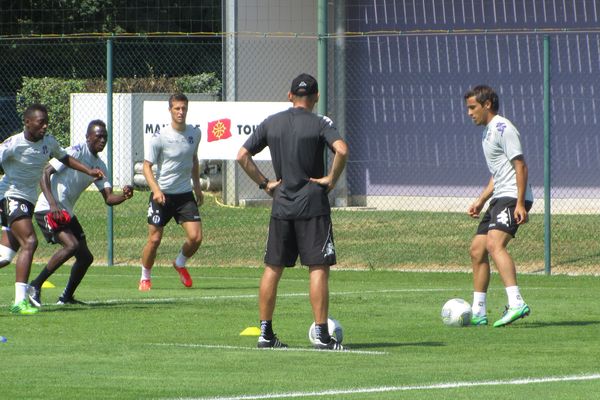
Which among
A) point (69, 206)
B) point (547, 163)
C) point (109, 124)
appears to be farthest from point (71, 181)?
point (547, 163)

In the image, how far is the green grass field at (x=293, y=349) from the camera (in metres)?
9.24

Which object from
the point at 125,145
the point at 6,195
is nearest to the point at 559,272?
the point at 6,195

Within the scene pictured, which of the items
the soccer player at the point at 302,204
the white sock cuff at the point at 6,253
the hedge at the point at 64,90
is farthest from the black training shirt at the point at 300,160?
the hedge at the point at 64,90

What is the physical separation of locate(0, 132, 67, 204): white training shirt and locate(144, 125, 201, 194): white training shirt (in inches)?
105

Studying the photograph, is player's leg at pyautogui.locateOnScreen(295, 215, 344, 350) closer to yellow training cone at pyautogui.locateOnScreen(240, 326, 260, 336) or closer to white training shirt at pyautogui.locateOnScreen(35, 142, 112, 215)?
yellow training cone at pyautogui.locateOnScreen(240, 326, 260, 336)

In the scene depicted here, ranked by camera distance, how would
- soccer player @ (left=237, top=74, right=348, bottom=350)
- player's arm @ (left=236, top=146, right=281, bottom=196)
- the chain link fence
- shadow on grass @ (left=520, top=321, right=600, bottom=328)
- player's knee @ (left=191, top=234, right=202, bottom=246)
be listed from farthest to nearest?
the chain link fence
player's knee @ (left=191, top=234, right=202, bottom=246)
shadow on grass @ (left=520, top=321, right=600, bottom=328)
player's arm @ (left=236, top=146, right=281, bottom=196)
soccer player @ (left=237, top=74, right=348, bottom=350)

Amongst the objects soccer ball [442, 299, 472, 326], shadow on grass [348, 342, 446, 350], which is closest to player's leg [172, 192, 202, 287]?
soccer ball [442, 299, 472, 326]

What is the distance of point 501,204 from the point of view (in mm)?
13109

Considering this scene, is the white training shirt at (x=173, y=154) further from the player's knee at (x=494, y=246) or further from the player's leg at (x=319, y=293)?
the player's leg at (x=319, y=293)

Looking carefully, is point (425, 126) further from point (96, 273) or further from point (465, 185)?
point (96, 273)

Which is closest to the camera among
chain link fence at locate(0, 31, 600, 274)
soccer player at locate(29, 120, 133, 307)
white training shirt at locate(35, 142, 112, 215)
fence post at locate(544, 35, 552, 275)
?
soccer player at locate(29, 120, 133, 307)

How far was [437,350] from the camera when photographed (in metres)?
11.3

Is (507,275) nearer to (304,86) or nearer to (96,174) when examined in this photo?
(304,86)

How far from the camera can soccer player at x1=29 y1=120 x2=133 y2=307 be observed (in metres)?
15.0
